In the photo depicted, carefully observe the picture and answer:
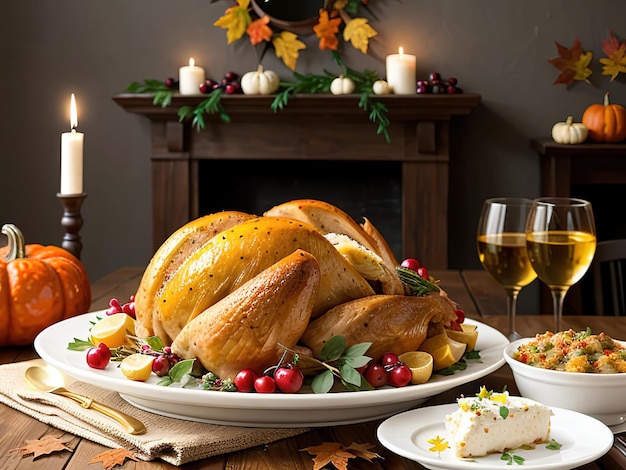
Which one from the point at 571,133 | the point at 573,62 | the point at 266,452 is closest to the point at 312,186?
the point at 571,133

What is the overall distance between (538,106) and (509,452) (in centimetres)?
324

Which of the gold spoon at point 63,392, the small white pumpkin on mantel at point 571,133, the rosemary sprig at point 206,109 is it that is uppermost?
the rosemary sprig at point 206,109

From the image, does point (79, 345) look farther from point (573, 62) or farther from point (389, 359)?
point (573, 62)

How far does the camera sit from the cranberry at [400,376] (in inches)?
33.9

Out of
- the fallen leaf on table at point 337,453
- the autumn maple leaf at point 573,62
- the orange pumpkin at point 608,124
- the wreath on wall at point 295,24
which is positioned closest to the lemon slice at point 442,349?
the fallen leaf on table at point 337,453

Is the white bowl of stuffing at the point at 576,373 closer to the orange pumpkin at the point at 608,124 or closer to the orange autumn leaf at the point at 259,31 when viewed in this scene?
the orange pumpkin at the point at 608,124

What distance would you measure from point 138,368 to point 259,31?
296 cm

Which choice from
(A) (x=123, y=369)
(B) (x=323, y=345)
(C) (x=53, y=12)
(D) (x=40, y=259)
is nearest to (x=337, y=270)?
(B) (x=323, y=345)

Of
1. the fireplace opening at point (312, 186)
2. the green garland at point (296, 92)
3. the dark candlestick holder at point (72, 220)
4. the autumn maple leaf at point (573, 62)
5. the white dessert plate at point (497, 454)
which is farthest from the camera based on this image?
the fireplace opening at point (312, 186)

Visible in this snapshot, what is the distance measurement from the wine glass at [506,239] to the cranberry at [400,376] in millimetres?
427

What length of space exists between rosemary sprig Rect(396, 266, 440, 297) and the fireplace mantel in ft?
8.29

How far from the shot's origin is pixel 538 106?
3.76 metres

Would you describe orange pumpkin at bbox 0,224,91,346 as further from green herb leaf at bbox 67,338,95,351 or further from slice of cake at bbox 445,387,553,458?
slice of cake at bbox 445,387,553,458

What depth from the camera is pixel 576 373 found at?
84cm
